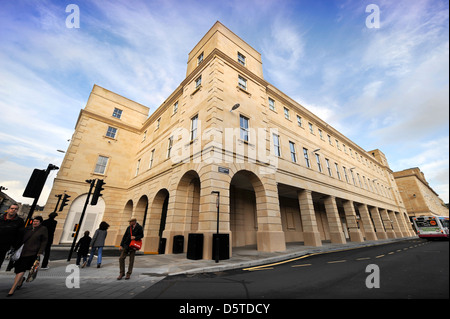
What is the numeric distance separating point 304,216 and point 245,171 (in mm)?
6784

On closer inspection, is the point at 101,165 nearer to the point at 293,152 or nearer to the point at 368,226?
the point at 293,152

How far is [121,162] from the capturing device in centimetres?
2141

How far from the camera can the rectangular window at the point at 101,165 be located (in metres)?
19.5

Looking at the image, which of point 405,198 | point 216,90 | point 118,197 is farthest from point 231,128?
point 405,198

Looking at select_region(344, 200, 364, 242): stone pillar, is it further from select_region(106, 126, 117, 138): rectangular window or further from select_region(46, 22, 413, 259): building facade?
select_region(106, 126, 117, 138): rectangular window

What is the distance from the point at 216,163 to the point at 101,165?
1610 centimetres

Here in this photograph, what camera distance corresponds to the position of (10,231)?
4.64m

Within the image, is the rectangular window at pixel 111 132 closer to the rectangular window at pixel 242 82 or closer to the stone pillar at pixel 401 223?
the rectangular window at pixel 242 82

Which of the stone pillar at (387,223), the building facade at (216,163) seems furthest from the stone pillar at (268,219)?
the stone pillar at (387,223)

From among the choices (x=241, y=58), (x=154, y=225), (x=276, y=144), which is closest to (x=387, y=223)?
(x=276, y=144)

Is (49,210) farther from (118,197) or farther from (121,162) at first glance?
(121,162)

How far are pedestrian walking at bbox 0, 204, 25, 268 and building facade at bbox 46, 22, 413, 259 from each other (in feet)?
21.4

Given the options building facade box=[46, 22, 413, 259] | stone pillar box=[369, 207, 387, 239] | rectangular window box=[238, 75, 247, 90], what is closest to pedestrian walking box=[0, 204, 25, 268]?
building facade box=[46, 22, 413, 259]
